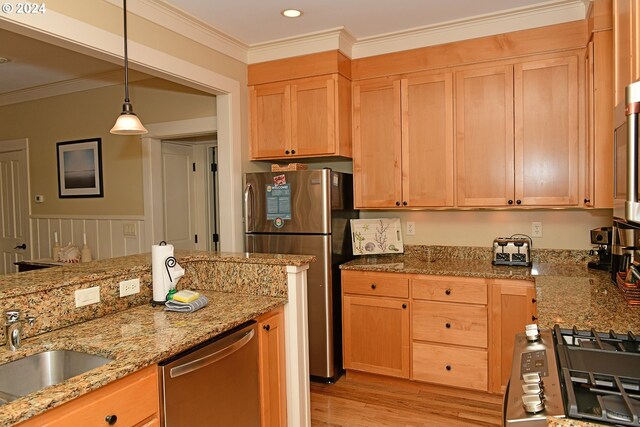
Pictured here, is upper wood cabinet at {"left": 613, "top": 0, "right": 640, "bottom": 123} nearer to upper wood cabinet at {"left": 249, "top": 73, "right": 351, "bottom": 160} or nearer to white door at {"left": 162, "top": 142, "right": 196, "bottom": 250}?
upper wood cabinet at {"left": 249, "top": 73, "right": 351, "bottom": 160}

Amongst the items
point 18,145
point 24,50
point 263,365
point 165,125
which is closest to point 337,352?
point 263,365

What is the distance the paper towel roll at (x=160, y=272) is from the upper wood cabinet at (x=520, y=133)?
2140 millimetres

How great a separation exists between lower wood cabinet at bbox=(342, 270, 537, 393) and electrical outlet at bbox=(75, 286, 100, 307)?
1.83 meters

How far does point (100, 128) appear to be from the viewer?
445cm

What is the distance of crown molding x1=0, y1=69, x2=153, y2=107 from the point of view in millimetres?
4141

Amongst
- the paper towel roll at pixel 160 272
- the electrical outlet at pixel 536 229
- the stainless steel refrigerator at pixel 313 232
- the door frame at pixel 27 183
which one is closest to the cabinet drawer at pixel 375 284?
the stainless steel refrigerator at pixel 313 232

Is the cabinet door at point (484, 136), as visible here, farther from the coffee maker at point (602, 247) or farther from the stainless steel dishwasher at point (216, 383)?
the stainless steel dishwasher at point (216, 383)

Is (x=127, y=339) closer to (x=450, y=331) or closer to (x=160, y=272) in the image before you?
(x=160, y=272)

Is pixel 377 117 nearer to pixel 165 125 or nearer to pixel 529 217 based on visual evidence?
pixel 529 217

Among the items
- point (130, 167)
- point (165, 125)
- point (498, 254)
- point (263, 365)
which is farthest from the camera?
point (130, 167)

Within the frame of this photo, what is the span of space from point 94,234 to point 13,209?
142cm

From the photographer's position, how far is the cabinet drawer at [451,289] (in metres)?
2.95

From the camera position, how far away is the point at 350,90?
358cm

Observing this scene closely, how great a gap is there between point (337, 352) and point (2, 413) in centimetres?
257
